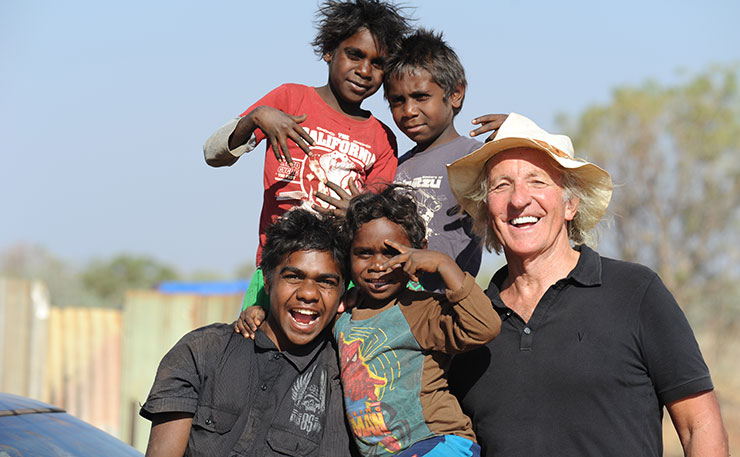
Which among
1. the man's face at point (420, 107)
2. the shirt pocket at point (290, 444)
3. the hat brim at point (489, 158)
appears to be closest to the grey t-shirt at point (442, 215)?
the man's face at point (420, 107)

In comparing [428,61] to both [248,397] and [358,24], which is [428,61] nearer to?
[358,24]

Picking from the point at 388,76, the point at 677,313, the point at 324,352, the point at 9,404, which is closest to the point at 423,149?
the point at 388,76

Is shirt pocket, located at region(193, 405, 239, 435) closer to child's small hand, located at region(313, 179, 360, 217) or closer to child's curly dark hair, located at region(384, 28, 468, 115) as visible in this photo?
child's small hand, located at region(313, 179, 360, 217)

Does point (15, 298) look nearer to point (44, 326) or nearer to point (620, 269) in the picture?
point (44, 326)

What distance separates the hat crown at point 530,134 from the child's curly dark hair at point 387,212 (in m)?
0.48

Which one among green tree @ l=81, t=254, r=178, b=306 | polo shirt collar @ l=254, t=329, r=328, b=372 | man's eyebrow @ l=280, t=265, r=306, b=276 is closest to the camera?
polo shirt collar @ l=254, t=329, r=328, b=372

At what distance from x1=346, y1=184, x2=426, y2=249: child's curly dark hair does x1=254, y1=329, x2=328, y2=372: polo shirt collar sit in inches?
19.2

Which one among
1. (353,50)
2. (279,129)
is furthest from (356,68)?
(279,129)

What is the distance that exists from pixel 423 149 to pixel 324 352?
1411mm

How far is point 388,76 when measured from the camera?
4203 mm

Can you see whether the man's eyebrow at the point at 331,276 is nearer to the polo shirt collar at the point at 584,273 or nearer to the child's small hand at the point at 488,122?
the polo shirt collar at the point at 584,273

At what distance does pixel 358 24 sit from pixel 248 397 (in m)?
2.05

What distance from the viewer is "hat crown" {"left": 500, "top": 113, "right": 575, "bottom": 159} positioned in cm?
328

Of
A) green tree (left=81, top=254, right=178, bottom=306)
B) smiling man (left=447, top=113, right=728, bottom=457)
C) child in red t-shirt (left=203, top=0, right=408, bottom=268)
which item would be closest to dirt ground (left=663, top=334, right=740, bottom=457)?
child in red t-shirt (left=203, top=0, right=408, bottom=268)
